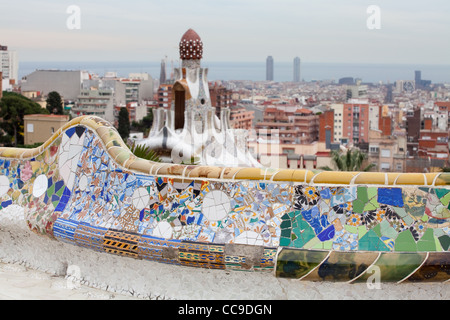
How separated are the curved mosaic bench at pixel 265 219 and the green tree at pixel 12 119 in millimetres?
31604

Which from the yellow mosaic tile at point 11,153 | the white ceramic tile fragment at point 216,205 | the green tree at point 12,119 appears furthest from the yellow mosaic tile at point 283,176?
the green tree at point 12,119

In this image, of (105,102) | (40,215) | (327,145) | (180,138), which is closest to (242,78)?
(105,102)

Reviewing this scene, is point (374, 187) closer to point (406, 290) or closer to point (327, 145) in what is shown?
point (406, 290)

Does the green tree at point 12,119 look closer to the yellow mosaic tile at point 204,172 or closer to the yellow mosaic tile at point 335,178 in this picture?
the yellow mosaic tile at point 204,172

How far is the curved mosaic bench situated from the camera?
12.9 feet

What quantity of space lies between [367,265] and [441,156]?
127ft

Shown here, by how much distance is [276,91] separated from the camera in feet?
402

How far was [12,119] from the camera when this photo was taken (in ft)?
118

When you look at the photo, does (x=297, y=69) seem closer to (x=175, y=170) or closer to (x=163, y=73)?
(x=163, y=73)

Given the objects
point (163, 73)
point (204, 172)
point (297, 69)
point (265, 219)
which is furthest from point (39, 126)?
point (297, 69)

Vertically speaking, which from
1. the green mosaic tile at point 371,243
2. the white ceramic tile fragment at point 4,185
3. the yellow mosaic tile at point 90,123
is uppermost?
the yellow mosaic tile at point 90,123

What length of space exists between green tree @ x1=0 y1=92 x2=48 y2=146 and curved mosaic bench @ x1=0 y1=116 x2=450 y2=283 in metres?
31.6

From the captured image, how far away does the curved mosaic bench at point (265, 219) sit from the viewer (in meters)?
3.94

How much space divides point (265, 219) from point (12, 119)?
33.8 meters
